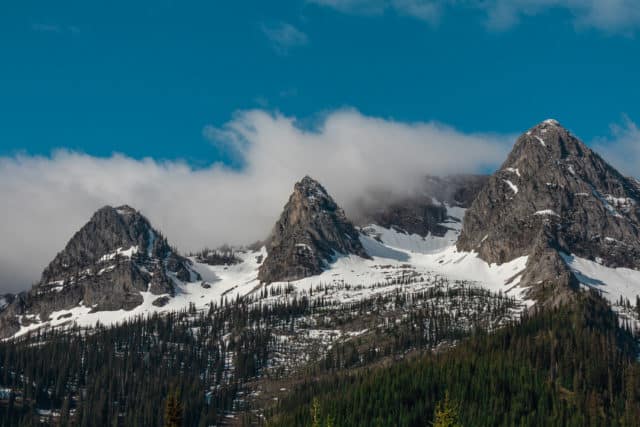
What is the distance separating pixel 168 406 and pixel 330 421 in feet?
81.9

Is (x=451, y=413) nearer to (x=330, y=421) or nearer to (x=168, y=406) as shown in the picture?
(x=330, y=421)

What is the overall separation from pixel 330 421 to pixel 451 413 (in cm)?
1627

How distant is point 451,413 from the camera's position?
118125mm

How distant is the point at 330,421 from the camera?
114000mm

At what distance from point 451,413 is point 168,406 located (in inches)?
1563

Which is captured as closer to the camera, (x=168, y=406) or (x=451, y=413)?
(x=168, y=406)

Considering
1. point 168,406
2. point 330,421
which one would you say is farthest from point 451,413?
point 168,406

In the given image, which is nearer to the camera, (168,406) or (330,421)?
(168,406)

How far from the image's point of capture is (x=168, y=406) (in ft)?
318
